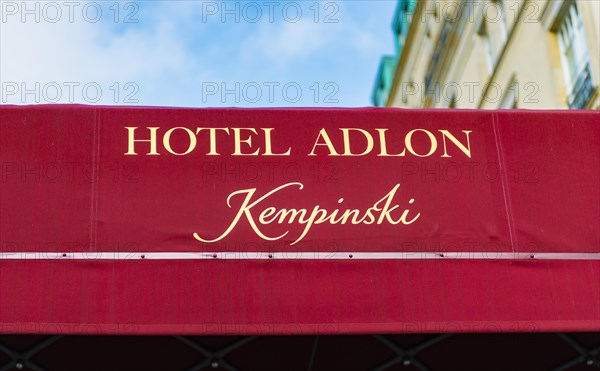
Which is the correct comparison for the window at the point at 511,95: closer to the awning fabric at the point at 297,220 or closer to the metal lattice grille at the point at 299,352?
the awning fabric at the point at 297,220

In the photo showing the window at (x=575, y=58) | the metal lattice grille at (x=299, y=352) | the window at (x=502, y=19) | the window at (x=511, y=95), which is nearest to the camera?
the metal lattice grille at (x=299, y=352)

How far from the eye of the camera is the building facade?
623 inches

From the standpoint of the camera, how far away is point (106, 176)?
241 inches

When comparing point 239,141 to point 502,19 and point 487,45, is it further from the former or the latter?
point 487,45

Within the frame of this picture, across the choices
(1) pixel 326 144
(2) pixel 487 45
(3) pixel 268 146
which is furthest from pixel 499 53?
(3) pixel 268 146

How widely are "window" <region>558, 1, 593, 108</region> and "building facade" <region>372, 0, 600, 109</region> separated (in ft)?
0.05

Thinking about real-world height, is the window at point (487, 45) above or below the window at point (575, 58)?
above

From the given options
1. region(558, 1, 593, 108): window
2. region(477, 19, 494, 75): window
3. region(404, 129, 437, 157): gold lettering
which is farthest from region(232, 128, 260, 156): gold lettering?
region(477, 19, 494, 75): window

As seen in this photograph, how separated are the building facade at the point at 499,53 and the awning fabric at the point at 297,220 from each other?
8.56 meters

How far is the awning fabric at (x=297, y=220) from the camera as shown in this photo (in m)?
5.75

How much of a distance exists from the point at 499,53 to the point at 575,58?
486 centimetres

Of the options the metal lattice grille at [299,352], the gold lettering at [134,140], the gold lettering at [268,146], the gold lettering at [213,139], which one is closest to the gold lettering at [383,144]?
the gold lettering at [268,146]

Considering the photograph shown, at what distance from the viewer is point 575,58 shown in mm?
16266

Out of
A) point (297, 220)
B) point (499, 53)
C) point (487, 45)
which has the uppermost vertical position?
point (487, 45)
